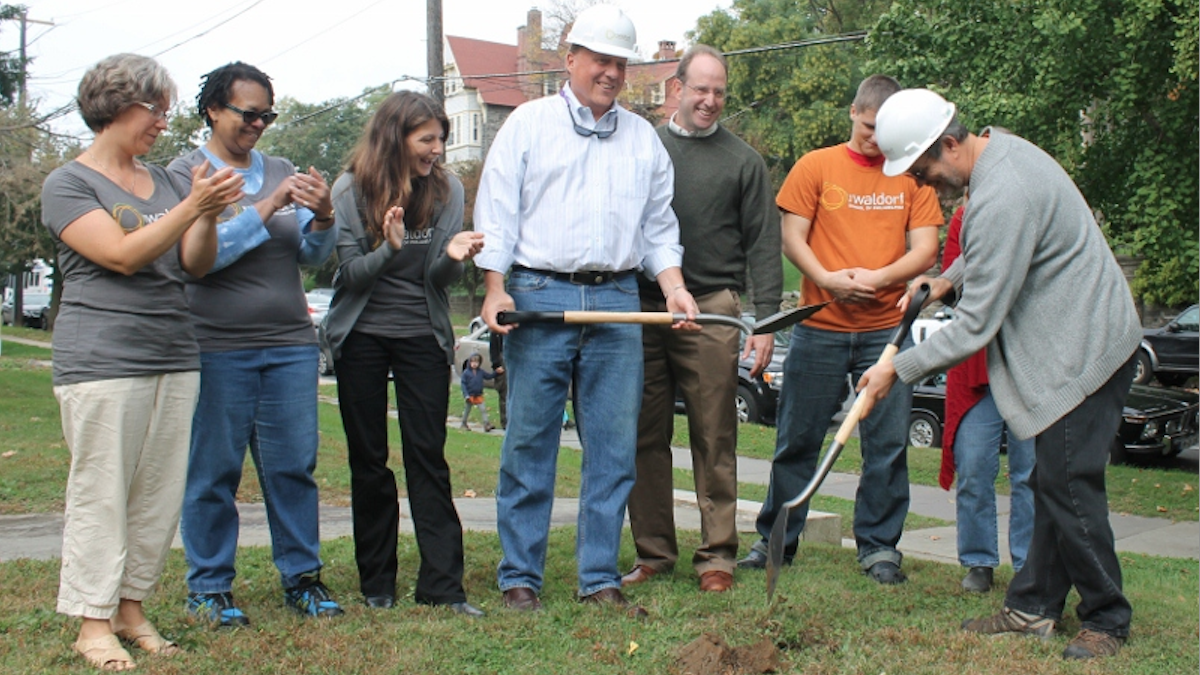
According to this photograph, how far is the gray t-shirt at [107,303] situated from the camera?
12.2 feet

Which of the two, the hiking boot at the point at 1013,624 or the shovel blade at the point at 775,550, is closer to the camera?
the shovel blade at the point at 775,550

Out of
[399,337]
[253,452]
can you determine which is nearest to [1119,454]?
[399,337]

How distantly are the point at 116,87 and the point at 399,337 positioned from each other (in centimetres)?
137

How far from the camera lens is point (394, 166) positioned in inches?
179

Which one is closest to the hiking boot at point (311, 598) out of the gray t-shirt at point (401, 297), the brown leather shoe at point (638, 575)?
the gray t-shirt at point (401, 297)

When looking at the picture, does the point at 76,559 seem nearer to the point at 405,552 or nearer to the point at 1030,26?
the point at 405,552

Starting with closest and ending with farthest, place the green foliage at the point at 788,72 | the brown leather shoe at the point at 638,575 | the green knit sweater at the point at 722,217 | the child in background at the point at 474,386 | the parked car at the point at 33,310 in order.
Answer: the brown leather shoe at the point at 638,575 → the green knit sweater at the point at 722,217 → the child in background at the point at 474,386 → the green foliage at the point at 788,72 → the parked car at the point at 33,310

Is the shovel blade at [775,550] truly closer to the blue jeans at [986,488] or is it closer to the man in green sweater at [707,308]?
the man in green sweater at [707,308]

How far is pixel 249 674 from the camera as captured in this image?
3660 mm

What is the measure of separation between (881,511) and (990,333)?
157 cm

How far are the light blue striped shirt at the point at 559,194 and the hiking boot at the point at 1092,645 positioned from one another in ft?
7.10

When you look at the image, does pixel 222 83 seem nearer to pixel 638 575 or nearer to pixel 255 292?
pixel 255 292

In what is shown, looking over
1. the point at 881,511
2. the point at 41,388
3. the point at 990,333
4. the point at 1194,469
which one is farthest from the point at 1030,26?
the point at 41,388

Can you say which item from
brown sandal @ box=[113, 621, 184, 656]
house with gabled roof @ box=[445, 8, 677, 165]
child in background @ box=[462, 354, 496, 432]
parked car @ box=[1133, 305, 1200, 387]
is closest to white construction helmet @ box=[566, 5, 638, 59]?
brown sandal @ box=[113, 621, 184, 656]
